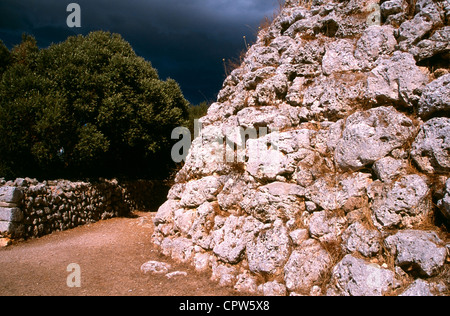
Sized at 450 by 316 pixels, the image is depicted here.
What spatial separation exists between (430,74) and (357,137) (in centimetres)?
170

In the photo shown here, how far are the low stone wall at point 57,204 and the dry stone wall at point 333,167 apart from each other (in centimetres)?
402

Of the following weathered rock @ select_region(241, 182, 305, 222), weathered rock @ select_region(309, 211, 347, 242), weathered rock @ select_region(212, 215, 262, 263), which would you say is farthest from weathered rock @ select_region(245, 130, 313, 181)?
weathered rock @ select_region(309, 211, 347, 242)

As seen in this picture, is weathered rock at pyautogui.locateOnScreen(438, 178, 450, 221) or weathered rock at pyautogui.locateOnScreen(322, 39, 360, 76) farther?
weathered rock at pyautogui.locateOnScreen(322, 39, 360, 76)

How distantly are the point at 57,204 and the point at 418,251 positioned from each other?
33.5 feet

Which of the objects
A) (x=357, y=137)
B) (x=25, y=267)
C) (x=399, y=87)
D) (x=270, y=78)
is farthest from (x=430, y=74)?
(x=25, y=267)

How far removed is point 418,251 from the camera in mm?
3660

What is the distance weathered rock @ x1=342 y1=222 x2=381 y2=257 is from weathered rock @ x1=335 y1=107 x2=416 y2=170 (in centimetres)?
112

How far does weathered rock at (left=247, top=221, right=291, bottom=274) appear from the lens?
5.01 m

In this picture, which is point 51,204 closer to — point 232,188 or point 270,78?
point 232,188

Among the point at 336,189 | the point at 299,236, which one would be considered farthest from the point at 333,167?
the point at 299,236

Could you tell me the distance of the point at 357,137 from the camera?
499cm

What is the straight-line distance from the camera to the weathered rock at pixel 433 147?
414cm

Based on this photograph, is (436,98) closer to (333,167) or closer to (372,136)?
(372,136)

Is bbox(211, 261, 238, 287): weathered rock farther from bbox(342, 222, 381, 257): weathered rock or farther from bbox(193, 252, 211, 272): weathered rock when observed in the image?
bbox(342, 222, 381, 257): weathered rock
